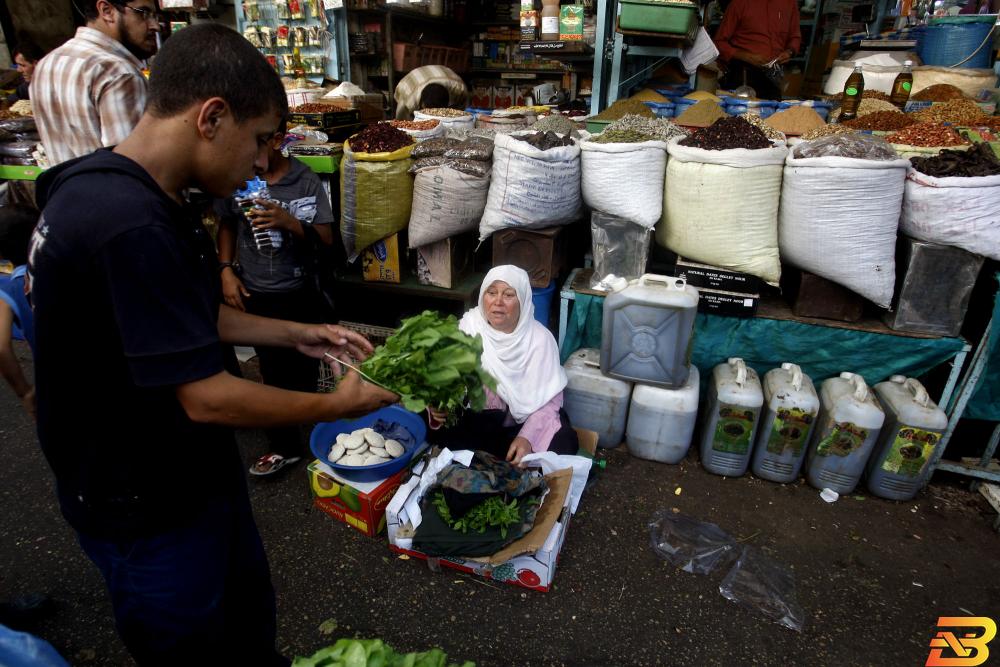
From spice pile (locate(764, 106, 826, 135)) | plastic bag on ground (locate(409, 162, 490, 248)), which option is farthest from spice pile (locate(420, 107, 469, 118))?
spice pile (locate(764, 106, 826, 135))

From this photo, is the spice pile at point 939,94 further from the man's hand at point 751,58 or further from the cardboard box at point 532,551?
the cardboard box at point 532,551

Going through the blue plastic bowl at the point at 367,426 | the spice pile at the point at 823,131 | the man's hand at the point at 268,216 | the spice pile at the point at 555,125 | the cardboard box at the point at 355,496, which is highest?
the spice pile at the point at 823,131

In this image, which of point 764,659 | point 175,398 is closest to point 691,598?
point 764,659

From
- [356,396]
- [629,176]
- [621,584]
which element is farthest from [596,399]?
[356,396]

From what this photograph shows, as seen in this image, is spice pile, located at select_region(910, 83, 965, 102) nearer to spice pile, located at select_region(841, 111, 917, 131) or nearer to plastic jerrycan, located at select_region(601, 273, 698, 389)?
spice pile, located at select_region(841, 111, 917, 131)

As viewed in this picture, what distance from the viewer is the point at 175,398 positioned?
124 cm

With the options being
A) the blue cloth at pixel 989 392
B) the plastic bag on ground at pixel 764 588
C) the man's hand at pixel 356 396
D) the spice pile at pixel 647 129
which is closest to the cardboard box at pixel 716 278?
the spice pile at pixel 647 129

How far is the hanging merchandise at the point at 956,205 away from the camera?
2791 millimetres

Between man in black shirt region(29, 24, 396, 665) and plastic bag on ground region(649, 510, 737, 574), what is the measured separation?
1.96m

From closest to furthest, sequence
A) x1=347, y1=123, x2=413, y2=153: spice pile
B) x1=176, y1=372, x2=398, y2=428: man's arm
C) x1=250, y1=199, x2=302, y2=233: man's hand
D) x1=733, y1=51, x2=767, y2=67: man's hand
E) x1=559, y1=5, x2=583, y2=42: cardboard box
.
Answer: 1. x1=176, y1=372, x2=398, y2=428: man's arm
2. x1=250, y1=199, x2=302, y2=233: man's hand
3. x1=347, y1=123, x2=413, y2=153: spice pile
4. x1=559, y1=5, x2=583, y2=42: cardboard box
5. x1=733, y1=51, x2=767, y2=67: man's hand

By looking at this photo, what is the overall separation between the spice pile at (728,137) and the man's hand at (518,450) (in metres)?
1.94

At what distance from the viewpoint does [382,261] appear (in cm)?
399

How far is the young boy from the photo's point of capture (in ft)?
9.89

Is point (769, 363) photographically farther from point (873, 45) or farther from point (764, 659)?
point (873, 45)
